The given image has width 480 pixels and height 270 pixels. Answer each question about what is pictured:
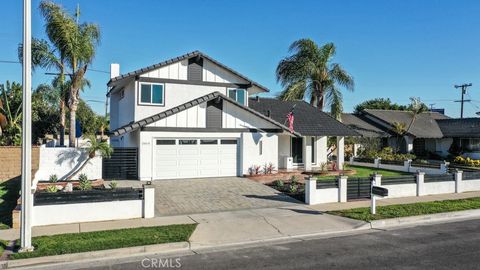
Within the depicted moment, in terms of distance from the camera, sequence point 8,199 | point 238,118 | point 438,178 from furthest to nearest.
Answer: point 238,118 < point 438,178 < point 8,199

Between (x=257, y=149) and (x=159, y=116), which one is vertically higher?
(x=159, y=116)

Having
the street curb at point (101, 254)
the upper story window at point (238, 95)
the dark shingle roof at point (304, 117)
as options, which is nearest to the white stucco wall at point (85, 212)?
the street curb at point (101, 254)

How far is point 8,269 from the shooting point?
7938 mm

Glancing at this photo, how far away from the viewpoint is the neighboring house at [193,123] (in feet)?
64.8

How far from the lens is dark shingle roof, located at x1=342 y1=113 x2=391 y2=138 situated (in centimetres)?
3669

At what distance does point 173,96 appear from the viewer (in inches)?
870

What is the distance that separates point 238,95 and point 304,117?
5.55 metres

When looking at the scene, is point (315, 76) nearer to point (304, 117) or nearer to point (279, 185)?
point (304, 117)

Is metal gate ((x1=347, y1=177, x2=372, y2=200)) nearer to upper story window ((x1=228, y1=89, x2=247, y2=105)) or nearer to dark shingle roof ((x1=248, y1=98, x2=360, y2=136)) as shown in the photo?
dark shingle roof ((x1=248, y1=98, x2=360, y2=136))

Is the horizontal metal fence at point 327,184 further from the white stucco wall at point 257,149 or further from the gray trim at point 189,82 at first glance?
the gray trim at point 189,82

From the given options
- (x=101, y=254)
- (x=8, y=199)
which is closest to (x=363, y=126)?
(x=8, y=199)

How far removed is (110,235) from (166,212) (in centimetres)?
330

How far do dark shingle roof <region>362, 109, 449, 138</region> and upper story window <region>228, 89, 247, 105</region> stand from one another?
20003 mm

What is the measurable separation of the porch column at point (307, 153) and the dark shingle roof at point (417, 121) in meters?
16.7
